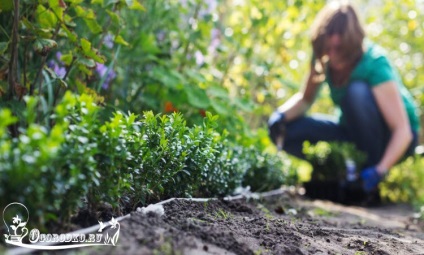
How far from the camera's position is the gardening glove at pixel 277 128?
417 centimetres

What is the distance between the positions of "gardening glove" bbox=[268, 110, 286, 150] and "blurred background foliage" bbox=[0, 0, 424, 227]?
144 mm

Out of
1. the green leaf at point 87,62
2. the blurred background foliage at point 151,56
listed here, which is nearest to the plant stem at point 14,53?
the blurred background foliage at point 151,56

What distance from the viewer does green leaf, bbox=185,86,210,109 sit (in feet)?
8.57

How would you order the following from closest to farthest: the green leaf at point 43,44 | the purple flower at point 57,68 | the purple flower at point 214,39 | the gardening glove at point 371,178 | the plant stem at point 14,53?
1. the plant stem at point 14,53
2. the green leaf at point 43,44
3. the purple flower at point 57,68
4. the purple flower at point 214,39
5. the gardening glove at point 371,178

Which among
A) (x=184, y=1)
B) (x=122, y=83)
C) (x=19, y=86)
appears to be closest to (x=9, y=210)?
(x=19, y=86)

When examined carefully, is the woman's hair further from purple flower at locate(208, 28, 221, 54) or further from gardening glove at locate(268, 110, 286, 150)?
purple flower at locate(208, 28, 221, 54)

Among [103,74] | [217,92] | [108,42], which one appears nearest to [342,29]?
[217,92]

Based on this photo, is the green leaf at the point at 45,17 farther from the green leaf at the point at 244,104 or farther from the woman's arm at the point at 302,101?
the woman's arm at the point at 302,101

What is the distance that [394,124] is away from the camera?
3.53 m

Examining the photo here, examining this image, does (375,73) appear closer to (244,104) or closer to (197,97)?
(244,104)

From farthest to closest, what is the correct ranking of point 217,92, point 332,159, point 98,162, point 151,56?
point 332,159
point 217,92
point 151,56
point 98,162

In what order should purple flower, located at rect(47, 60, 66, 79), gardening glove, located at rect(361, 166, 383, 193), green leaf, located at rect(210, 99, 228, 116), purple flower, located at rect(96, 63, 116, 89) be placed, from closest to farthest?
purple flower, located at rect(47, 60, 66, 79) < purple flower, located at rect(96, 63, 116, 89) < green leaf, located at rect(210, 99, 228, 116) < gardening glove, located at rect(361, 166, 383, 193)

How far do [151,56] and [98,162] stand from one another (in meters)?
1.49

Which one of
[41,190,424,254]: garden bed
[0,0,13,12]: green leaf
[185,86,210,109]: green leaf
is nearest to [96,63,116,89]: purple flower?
[185,86,210,109]: green leaf
